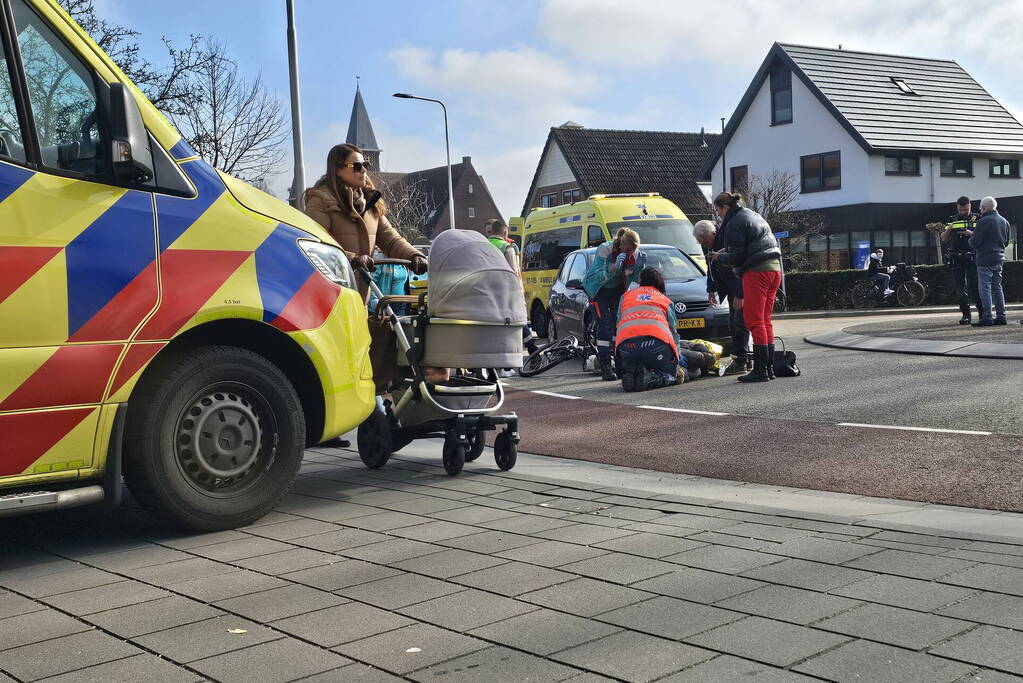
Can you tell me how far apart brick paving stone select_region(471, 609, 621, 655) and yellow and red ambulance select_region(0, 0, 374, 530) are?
2.14 metres

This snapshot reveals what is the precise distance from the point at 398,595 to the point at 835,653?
5.35 feet

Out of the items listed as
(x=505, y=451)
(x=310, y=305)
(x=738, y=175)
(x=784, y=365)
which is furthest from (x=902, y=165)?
(x=310, y=305)

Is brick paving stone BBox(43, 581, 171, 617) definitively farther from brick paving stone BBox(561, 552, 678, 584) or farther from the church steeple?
the church steeple

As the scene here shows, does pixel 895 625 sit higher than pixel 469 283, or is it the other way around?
pixel 469 283

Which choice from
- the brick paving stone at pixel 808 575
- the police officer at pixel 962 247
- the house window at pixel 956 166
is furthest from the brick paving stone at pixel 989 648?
the house window at pixel 956 166

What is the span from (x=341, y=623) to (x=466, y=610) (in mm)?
444

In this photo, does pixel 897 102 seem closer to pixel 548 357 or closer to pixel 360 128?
pixel 548 357

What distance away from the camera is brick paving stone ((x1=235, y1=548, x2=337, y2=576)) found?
15.5ft

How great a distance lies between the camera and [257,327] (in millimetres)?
5633

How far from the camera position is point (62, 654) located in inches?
143

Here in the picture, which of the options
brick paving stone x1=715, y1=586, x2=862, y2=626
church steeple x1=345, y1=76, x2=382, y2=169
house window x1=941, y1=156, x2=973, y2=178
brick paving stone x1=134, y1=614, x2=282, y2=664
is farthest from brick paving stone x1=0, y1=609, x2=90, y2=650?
church steeple x1=345, y1=76, x2=382, y2=169

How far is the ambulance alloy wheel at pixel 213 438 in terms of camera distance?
5.20m

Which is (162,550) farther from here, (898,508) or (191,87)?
(191,87)

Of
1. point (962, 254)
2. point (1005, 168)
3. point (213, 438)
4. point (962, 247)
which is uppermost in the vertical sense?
point (1005, 168)
